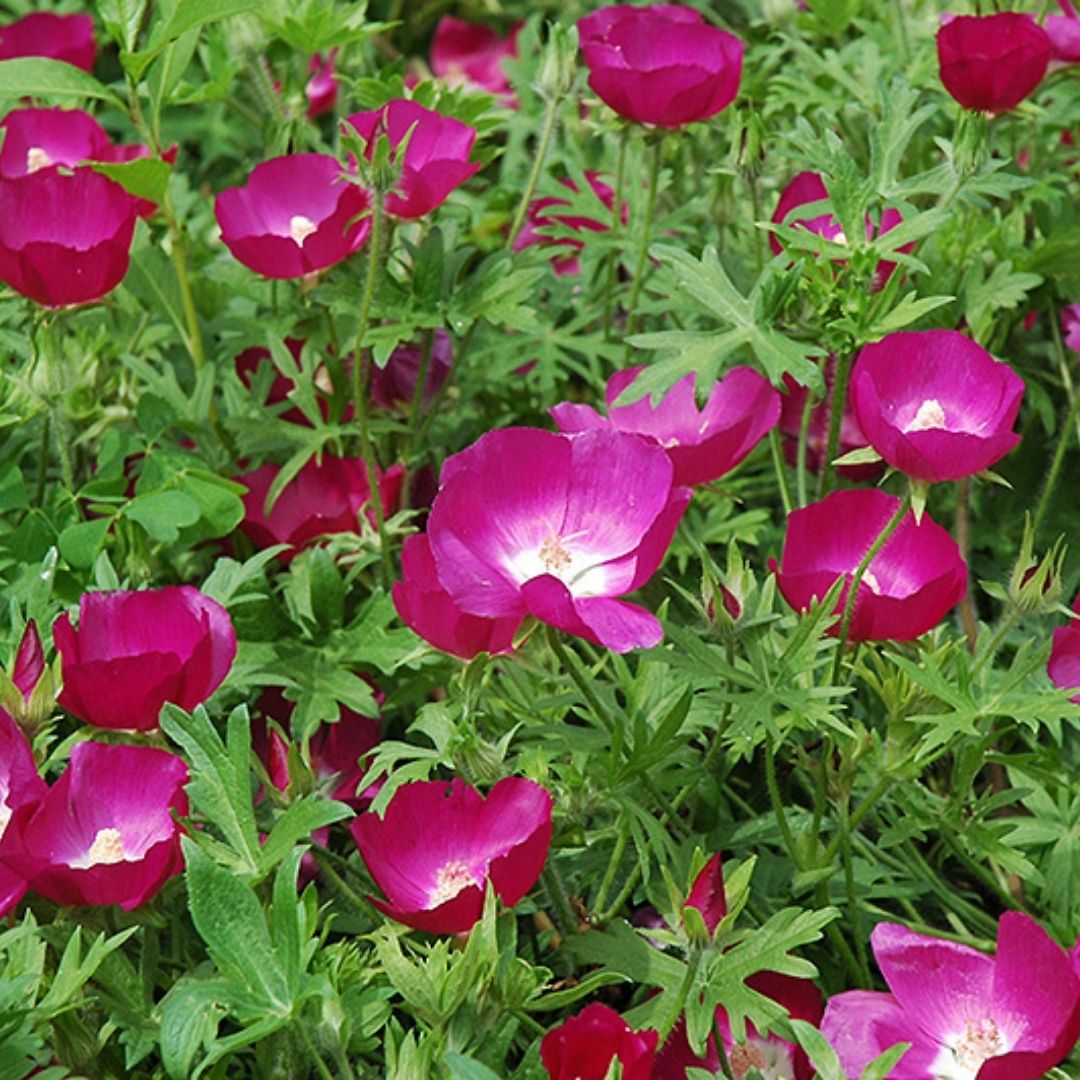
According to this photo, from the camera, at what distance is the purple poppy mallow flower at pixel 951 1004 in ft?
4.28

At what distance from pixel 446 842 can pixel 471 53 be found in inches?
70.9

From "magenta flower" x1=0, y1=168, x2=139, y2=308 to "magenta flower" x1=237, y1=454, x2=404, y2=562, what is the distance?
25 centimetres

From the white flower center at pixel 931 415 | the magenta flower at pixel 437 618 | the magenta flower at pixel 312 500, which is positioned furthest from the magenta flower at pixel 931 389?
the magenta flower at pixel 312 500

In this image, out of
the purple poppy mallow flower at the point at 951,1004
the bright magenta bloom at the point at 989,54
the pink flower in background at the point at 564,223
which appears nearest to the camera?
the purple poppy mallow flower at the point at 951,1004

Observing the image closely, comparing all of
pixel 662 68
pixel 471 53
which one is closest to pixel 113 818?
pixel 662 68

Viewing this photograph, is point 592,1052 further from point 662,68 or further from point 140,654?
point 662,68

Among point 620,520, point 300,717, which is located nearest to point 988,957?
point 620,520

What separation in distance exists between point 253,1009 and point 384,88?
98 cm

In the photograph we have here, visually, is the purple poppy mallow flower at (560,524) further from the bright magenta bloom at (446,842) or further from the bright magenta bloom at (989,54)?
the bright magenta bloom at (989,54)

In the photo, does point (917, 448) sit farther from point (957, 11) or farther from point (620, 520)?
point (957, 11)

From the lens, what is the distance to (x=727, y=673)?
1.34 meters

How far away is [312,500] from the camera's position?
71.8 inches

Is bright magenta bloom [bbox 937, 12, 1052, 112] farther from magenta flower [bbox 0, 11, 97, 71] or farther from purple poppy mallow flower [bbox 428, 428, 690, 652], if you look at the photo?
magenta flower [bbox 0, 11, 97, 71]

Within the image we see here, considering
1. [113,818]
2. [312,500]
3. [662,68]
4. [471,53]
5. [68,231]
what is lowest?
[471,53]
